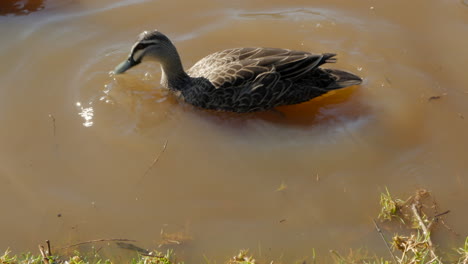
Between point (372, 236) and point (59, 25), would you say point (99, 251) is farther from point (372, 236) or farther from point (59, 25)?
point (59, 25)

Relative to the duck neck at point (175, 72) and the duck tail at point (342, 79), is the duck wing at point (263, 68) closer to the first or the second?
the duck tail at point (342, 79)

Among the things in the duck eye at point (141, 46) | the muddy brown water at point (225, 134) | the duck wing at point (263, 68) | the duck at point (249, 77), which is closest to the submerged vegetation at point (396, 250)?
the muddy brown water at point (225, 134)

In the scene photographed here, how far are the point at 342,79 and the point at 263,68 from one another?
3.17 feet

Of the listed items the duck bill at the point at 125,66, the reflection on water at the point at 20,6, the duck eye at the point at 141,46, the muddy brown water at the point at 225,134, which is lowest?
the muddy brown water at the point at 225,134

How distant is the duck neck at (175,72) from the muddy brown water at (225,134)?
0.69 feet

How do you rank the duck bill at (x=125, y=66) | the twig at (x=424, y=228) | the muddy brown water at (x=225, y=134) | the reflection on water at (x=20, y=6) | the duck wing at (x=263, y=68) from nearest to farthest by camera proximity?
the twig at (x=424, y=228), the muddy brown water at (x=225, y=134), the duck wing at (x=263, y=68), the duck bill at (x=125, y=66), the reflection on water at (x=20, y=6)

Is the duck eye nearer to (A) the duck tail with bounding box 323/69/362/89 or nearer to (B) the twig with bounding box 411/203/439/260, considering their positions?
(A) the duck tail with bounding box 323/69/362/89

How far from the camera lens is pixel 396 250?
432 cm

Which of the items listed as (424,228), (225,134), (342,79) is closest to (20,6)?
(225,134)

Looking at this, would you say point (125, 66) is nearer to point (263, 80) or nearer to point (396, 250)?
point (263, 80)

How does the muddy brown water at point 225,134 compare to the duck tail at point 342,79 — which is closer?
the muddy brown water at point 225,134

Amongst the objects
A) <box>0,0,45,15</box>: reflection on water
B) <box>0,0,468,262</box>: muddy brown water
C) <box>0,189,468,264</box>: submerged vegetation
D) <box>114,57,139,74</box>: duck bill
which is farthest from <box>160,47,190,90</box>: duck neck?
<box>0,0,45,15</box>: reflection on water

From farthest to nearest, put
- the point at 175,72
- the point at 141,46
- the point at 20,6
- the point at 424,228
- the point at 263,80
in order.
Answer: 1. the point at 20,6
2. the point at 175,72
3. the point at 141,46
4. the point at 263,80
5. the point at 424,228

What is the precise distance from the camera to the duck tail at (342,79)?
5.84m
